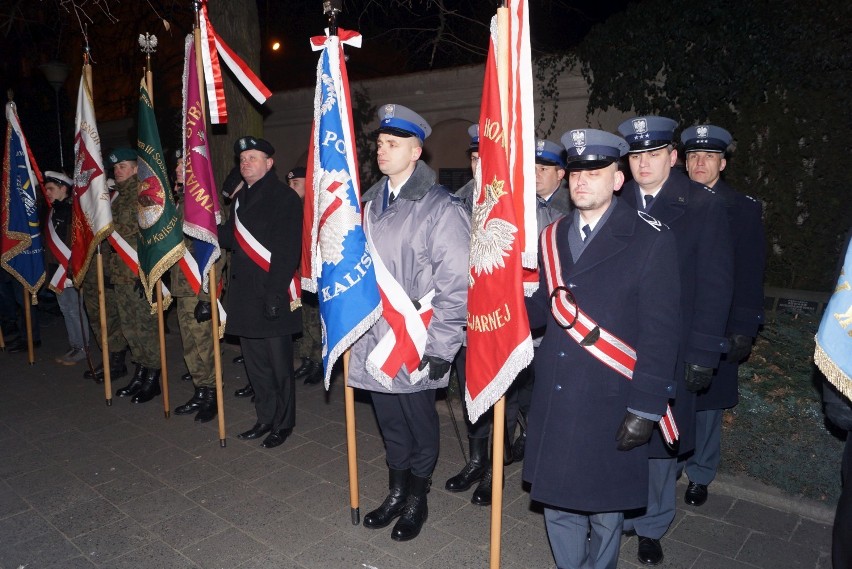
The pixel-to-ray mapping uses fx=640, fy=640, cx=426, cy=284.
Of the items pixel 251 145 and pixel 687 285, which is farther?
pixel 251 145

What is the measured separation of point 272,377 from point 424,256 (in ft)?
7.33

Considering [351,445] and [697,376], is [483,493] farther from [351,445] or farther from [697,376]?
[697,376]

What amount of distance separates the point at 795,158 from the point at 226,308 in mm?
6933

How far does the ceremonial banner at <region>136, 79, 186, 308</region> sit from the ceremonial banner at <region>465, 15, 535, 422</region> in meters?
3.49

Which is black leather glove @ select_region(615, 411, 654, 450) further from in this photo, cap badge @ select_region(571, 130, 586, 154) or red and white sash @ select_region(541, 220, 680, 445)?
cap badge @ select_region(571, 130, 586, 154)

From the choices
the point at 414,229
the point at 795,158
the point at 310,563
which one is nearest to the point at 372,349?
the point at 414,229

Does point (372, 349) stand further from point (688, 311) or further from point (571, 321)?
point (688, 311)

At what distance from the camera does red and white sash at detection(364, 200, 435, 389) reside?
3.69 meters

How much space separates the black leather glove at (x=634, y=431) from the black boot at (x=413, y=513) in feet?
5.09

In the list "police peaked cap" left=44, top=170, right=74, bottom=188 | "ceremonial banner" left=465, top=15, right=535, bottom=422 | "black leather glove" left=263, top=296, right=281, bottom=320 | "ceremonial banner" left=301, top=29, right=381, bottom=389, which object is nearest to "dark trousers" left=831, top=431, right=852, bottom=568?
"ceremonial banner" left=465, top=15, right=535, bottom=422

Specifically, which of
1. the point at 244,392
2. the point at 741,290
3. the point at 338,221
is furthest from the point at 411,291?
the point at 244,392

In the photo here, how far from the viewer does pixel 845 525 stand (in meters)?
2.57

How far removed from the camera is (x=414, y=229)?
3684mm

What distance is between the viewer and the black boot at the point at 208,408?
18.9 feet
